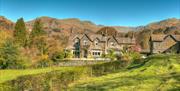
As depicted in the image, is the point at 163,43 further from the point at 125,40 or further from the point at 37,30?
the point at 37,30

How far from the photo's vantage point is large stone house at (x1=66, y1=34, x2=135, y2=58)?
77.8 m

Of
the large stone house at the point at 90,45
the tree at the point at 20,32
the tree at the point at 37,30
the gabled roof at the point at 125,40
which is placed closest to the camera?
the tree at the point at 20,32

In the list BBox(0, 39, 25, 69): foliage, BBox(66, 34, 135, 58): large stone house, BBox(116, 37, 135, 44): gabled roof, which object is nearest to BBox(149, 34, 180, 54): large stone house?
BBox(66, 34, 135, 58): large stone house

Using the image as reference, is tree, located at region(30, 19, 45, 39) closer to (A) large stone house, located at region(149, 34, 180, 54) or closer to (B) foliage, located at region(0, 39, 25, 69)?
(B) foliage, located at region(0, 39, 25, 69)

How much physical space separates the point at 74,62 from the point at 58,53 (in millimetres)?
8779

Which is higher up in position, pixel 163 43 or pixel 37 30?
pixel 37 30

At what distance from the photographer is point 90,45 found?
7819 centimetres

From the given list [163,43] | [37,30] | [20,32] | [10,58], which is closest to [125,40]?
[163,43]

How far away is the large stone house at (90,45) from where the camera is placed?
77.8 metres

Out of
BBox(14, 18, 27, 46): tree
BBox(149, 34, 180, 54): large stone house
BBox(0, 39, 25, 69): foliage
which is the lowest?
BBox(0, 39, 25, 69): foliage

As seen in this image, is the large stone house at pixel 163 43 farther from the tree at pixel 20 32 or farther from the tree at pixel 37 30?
the tree at pixel 20 32

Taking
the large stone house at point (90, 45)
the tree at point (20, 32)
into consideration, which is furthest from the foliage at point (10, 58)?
the large stone house at point (90, 45)

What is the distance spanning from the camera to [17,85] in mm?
17375

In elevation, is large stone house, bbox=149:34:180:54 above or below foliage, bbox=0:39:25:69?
above
